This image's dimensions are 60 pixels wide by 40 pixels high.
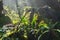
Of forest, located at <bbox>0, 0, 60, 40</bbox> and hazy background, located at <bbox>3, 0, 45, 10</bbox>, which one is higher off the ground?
hazy background, located at <bbox>3, 0, 45, 10</bbox>

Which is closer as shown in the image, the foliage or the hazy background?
the foliage

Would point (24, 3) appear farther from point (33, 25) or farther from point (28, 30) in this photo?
point (28, 30)

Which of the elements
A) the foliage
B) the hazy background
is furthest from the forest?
the hazy background

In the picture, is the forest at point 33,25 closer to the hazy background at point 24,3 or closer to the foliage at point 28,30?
the foliage at point 28,30

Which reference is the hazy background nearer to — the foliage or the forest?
the forest

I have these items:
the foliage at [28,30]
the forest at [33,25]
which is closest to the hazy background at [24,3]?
the forest at [33,25]

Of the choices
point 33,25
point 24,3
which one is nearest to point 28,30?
point 33,25

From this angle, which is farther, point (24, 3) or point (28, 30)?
point (24, 3)

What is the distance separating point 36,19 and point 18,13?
320 cm

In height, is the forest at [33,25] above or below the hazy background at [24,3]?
below

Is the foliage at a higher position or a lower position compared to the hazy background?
lower

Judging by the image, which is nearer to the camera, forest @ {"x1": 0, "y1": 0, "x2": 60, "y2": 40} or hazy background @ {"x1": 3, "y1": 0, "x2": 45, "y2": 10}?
forest @ {"x1": 0, "y1": 0, "x2": 60, "y2": 40}

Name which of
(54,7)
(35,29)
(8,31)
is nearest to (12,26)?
(8,31)

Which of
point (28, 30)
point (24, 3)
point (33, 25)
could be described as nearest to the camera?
point (28, 30)
